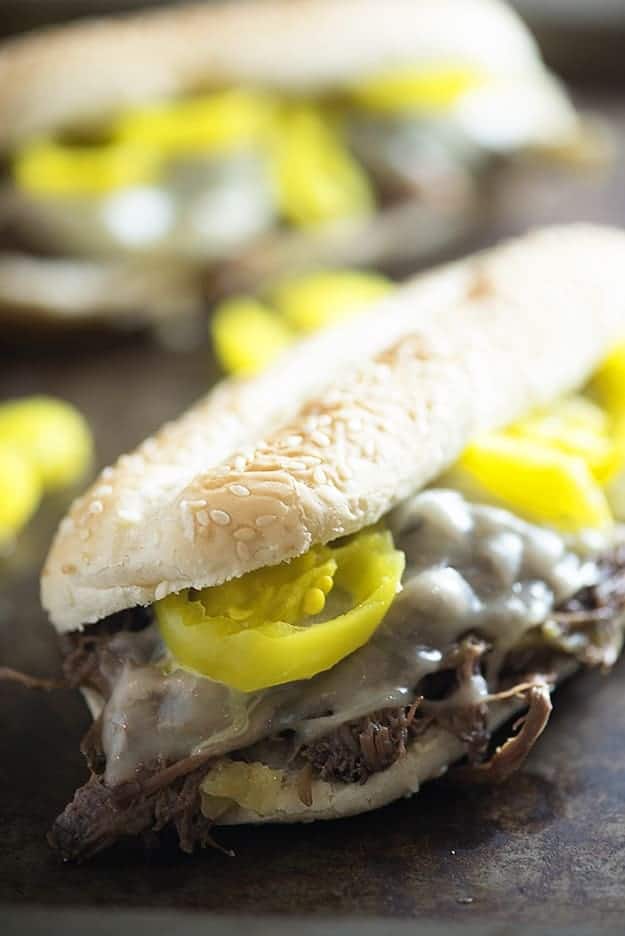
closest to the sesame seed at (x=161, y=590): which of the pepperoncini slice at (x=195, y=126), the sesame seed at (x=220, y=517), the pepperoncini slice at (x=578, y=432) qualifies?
the sesame seed at (x=220, y=517)

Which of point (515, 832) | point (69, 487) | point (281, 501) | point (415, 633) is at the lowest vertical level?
point (69, 487)

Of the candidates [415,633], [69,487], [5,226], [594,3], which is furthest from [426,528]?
[594,3]

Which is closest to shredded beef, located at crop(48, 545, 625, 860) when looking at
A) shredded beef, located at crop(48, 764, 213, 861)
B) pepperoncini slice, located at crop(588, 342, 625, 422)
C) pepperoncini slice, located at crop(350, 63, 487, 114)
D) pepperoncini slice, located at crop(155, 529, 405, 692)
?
shredded beef, located at crop(48, 764, 213, 861)

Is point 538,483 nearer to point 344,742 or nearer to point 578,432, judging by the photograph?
point 578,432

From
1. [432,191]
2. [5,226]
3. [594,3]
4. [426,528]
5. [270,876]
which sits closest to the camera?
Result: [270,876]

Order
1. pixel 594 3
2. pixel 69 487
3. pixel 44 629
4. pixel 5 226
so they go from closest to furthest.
A: pixel 44 629
pixel 69 487
pixel 5 226
pixel 594 3

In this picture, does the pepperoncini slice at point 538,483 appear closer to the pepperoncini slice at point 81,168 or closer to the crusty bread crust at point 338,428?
the crusty bread crust at point 338,428

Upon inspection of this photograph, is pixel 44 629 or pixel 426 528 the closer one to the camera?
pixel 426 528

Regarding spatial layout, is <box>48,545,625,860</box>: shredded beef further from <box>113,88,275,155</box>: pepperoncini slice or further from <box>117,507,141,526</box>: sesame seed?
<box>113,88,275,155</box>: pepperoncini slice

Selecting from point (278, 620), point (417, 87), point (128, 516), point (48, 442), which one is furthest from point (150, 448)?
point (417, 87)

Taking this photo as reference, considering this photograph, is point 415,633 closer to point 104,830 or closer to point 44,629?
point 104,830
